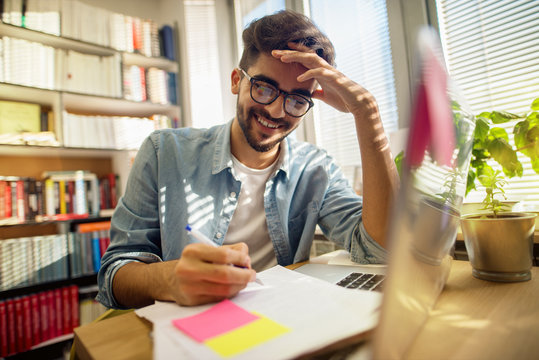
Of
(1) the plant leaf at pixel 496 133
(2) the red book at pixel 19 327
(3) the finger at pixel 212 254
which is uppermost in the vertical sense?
(1) the plant leaf at pixel 496 133

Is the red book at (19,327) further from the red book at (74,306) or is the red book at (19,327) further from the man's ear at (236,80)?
the man's ear at (236,80)

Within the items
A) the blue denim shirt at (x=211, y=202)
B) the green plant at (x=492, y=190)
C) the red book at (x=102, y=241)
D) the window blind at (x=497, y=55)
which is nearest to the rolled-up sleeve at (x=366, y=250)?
the blue denim shirt at (x=211, y=202)

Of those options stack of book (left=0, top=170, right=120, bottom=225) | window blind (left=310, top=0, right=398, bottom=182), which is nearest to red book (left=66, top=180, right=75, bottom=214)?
stack of book (left=0, top=170, right=120, bottom=225)

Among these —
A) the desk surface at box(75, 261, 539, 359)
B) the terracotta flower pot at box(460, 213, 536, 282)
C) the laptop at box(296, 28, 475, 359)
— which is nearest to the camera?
the laptop at box(296, 28, 475, 359)

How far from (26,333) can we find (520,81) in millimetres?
2695

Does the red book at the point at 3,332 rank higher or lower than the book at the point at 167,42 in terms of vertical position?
lower

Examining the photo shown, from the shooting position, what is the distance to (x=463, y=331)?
449 mm

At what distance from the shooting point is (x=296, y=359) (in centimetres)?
35

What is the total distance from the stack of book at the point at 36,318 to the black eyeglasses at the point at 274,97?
1693 millimetres

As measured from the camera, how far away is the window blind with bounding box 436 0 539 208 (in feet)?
3.58

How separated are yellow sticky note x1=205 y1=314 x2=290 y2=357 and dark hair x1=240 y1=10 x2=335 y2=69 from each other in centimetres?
94

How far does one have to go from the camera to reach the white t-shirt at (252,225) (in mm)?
1090

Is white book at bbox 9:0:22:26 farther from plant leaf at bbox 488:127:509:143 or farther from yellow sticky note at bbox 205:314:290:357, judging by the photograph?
plant leaf at bbox 488:127:509:143

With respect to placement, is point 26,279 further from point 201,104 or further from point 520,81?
point 520,81
